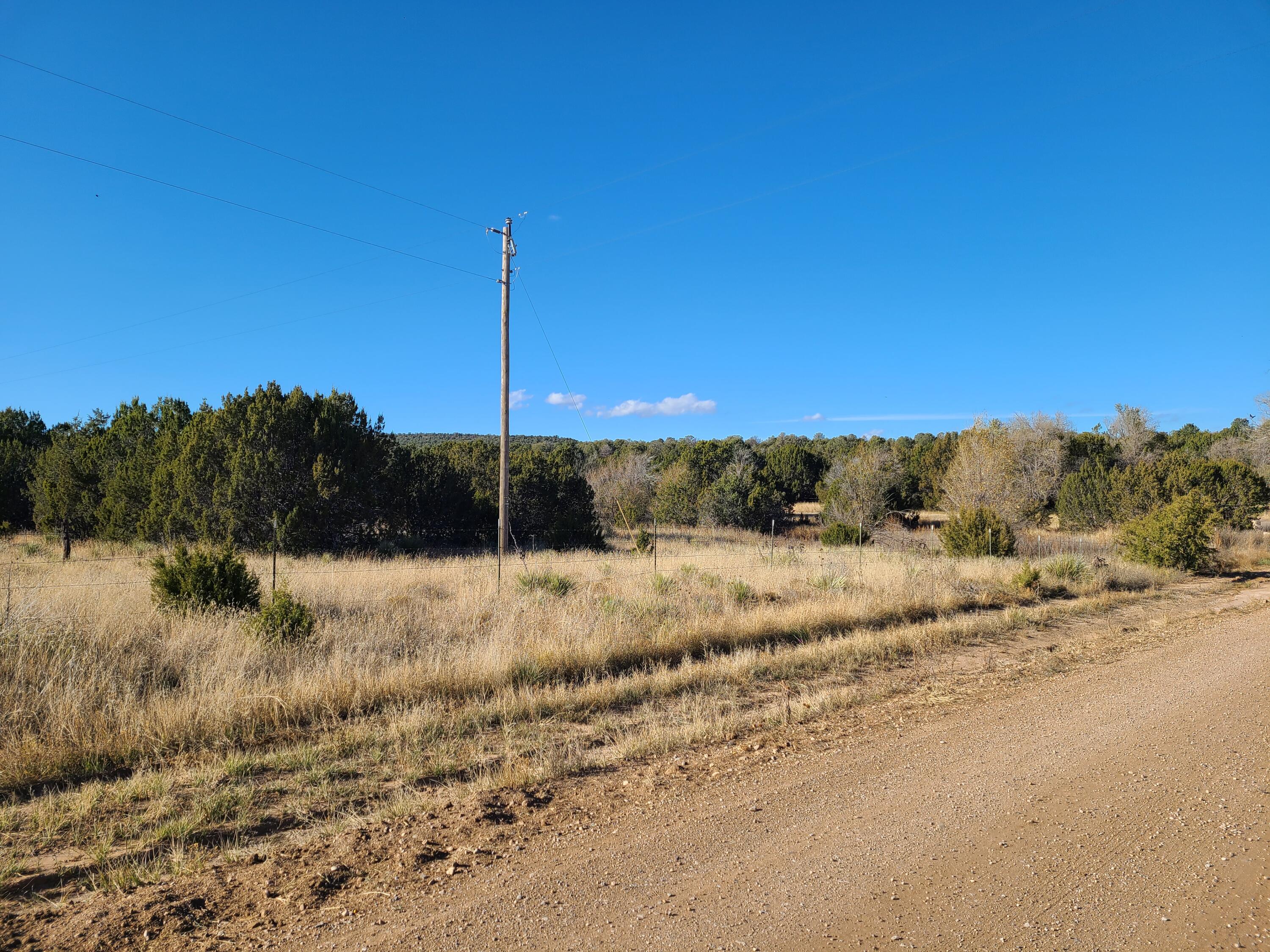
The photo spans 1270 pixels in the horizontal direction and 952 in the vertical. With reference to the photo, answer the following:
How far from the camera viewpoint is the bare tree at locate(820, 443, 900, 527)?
1407 inches

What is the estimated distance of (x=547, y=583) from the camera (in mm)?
13266

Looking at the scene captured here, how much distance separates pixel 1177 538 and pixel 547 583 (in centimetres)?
1749

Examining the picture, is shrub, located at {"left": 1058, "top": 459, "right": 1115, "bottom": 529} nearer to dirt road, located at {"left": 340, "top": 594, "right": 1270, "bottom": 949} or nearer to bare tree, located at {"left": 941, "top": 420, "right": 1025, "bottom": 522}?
bare tree, located at {"left": 941, "top": 420, "right": 1025, "bottom": 522}

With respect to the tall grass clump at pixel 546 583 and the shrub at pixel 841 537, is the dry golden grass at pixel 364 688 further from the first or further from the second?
the shrub at pixel 841 537

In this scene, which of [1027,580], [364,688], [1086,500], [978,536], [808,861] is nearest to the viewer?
[808,861]

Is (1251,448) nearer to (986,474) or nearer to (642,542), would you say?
(986,474)

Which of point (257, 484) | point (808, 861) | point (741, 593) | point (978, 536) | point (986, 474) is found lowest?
point (808, 861)

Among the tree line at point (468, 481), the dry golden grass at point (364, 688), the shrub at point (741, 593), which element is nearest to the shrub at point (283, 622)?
the dry golden grass at point (364, 688)

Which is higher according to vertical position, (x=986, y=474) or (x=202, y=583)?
(x=986, y=474)

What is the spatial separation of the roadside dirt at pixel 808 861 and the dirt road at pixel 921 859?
0.02 m

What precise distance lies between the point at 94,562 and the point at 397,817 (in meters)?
16.7

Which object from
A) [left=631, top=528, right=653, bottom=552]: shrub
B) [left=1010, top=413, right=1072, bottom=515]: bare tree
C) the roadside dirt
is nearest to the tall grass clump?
the roadside dirt

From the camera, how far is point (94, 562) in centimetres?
1670

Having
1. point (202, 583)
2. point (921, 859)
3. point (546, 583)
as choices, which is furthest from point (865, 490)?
point (921, 859)
